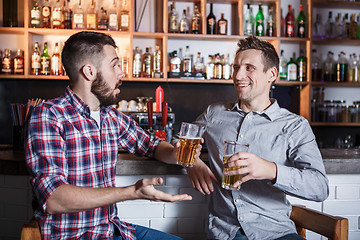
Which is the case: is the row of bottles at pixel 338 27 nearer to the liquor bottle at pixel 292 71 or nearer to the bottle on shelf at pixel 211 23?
the liquor bottle at pixel 292 71

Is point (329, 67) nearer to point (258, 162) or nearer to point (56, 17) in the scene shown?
point (56, 17)

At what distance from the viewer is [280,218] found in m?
1.45

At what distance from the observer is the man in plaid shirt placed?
1108mm

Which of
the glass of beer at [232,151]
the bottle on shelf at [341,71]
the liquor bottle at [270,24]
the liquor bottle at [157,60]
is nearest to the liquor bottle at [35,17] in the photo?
the liquor bottle at [157,60]

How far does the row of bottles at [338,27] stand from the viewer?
→ 4008 mm

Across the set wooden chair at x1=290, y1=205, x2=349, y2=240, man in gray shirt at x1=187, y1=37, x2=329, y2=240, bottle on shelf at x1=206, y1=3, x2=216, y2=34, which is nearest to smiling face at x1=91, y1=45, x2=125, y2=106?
man in gray shirt at x1=187, y1=37, x2=329, y2=240

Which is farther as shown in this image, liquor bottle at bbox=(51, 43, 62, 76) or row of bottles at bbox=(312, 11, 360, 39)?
row of bottles at bbox=(312, 11, 360, 39)

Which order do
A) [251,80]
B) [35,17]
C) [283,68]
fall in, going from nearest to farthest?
[251,80] < [35,17] < [283,68]

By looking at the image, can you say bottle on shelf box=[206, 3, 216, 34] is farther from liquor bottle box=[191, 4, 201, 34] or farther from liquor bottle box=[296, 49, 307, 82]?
liquor bottle box=[296, 49, 307, 82]

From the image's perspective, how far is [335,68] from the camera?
13.2 ft

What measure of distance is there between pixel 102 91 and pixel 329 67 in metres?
3.27

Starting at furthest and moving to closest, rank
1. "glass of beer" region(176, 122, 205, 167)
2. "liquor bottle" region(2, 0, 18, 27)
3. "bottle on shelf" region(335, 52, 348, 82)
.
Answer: "bottle on shelf" region(335, 52, 348, 82)
"liquor bottle" region(2, 0, 18, 27)
"glass of beer" region(176, 122, 205, 167)

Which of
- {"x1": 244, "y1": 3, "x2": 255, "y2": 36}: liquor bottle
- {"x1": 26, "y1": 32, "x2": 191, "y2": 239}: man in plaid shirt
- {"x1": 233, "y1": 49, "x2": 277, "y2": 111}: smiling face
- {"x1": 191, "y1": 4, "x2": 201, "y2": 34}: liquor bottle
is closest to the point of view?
{"x1": 26, "y1": 32, "x2": 191, "y2": 239}: man in plaid shirt

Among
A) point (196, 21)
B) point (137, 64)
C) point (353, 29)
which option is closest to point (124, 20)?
point (137, 64)
